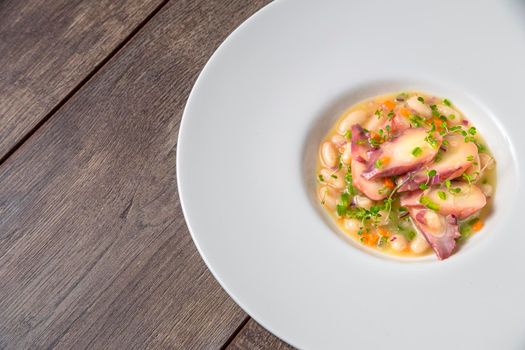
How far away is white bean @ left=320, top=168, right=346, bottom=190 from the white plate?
4cm

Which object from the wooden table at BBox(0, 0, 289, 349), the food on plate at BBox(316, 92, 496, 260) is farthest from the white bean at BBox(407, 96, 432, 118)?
the wooden table at BBox(0, 0, 289, 349)

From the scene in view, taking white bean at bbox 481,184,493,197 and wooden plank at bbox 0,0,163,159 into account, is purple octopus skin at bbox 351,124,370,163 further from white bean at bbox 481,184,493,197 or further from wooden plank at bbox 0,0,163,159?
wooden plank at bbox 0,0,163,159

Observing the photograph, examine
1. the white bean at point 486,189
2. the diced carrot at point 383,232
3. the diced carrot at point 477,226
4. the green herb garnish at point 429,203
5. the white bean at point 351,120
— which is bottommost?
the diced carrot at point 477,226

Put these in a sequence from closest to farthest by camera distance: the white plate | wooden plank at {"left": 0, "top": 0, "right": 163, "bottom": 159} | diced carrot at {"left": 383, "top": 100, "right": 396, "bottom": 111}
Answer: the white plate < diced carrot at {"left": 383, "top": 100, "right": 396, "bottom": 111} < wooden plank at {"left": 0, "top": 0, "right": 163, "bottom": 159}

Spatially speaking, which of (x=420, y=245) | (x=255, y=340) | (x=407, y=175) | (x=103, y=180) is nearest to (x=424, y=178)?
(x=407, y=175)

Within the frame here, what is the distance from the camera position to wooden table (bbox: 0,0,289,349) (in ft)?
4.14

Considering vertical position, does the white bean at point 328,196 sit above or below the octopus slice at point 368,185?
below

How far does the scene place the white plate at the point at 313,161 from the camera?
1.09 metres

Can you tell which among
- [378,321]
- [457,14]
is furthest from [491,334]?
[457,14]

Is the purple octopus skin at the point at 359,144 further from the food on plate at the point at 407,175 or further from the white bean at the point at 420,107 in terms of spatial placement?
the white bean at the point at 420,107

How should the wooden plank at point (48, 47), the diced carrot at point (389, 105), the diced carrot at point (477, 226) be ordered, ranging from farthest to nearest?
the wooden plank at point (48, 47) < the diced carrot at point (389, 105) < the diced carrot at point (477, 226)

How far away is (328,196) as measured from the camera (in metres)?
1.27

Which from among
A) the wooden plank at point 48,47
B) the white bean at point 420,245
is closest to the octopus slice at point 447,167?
the white bean at point 420,245

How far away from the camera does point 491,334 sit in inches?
42.2
